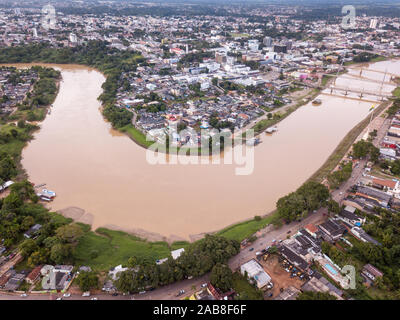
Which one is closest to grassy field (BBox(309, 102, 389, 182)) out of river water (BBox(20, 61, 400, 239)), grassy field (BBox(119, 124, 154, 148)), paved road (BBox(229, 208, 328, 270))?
river water (BBox(20, 61, 400, 239))

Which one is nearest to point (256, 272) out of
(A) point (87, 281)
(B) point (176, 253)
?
(B) point (176, 253)

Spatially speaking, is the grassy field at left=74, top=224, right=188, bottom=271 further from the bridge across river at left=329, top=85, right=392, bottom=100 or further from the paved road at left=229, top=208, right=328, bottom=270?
the bridge across river at left=329, top=85, right=392, bottom=100

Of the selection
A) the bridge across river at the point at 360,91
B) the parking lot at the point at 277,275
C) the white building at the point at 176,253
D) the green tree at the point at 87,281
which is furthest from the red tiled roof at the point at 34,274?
the bridge across river at the point at 360,91

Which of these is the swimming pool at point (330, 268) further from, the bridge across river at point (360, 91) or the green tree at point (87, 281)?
the bridge across river at point (360, 91)

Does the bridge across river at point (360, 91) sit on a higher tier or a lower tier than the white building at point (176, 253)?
higher
